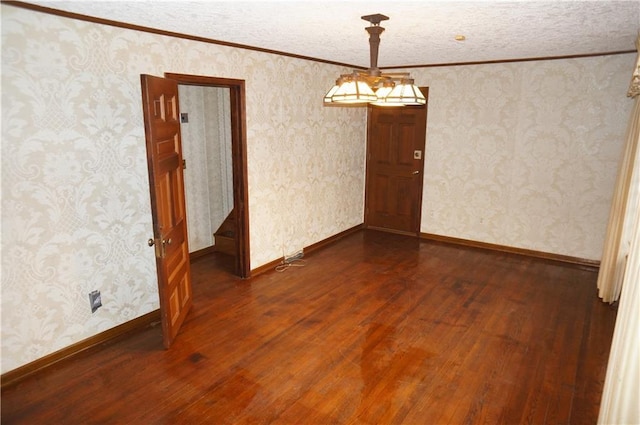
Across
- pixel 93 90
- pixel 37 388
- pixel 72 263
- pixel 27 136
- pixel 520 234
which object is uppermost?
pixel 93 90

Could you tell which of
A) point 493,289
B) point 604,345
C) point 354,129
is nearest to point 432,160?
point 354,129

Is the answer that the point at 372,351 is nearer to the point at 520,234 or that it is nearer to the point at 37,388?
the point at 37,388

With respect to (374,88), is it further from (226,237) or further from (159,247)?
(226,237)

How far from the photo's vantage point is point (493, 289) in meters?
4.45

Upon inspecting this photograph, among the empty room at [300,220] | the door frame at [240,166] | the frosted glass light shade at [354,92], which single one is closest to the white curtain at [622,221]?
the empty room at [300,220]

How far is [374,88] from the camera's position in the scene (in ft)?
9.08

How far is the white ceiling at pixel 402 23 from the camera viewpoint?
250 cm

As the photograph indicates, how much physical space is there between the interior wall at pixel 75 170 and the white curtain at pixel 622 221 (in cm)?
362

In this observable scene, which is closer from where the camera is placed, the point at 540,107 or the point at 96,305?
the point at 96,305

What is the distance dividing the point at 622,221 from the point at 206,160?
465 centimetres

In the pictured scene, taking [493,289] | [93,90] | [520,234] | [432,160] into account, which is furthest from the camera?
[432,160]

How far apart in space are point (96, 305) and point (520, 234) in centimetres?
500

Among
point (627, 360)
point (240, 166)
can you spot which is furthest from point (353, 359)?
point (240, 166)

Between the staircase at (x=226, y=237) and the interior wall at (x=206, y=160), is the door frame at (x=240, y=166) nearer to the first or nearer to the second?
the staircase at (x=226, y=237)
